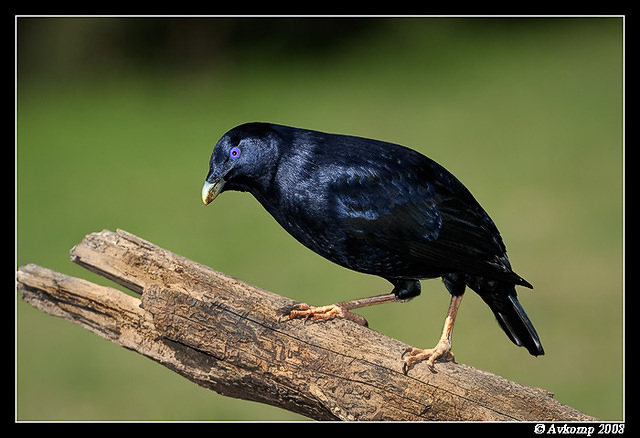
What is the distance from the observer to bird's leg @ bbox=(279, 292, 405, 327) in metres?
3.69

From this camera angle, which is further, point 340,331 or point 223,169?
point 340,331

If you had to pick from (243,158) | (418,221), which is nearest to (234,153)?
(243,158)

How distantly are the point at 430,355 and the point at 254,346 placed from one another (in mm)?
804

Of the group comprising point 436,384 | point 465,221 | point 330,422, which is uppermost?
point 465,221

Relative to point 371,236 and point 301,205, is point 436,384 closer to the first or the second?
point 371,236

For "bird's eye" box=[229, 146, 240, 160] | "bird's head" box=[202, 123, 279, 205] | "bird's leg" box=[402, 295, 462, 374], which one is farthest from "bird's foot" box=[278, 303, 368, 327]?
"bird's eye" box=[229, 146, 240, 160]

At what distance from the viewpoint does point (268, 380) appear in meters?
3.54

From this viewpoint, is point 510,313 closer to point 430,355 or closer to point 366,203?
point 430,355

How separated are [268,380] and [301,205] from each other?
818mm

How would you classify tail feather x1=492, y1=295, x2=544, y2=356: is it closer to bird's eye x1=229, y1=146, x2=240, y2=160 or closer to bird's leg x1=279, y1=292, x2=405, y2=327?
bird's leg x1=279, y1=292, x2=405, y2=327

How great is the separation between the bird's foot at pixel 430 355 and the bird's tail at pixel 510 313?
1.06ft

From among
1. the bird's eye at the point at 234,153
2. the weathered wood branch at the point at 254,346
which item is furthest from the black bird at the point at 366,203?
the weathered wood branch at the point at 254,346

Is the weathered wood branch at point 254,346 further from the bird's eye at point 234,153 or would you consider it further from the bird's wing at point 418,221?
the bird's eye at point 234,153
